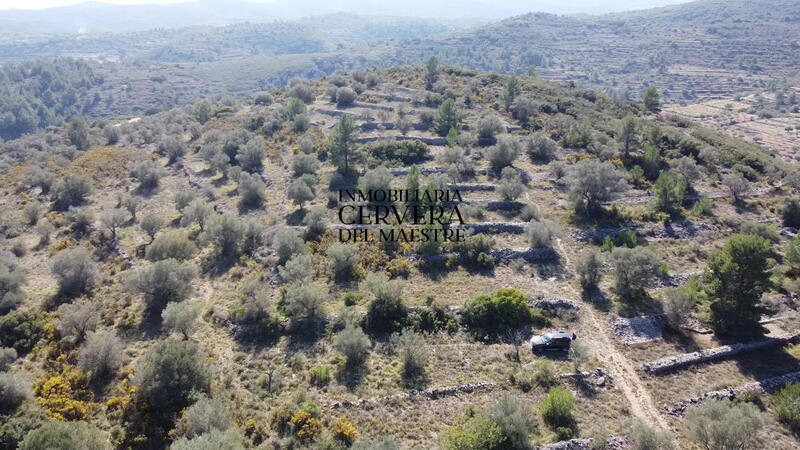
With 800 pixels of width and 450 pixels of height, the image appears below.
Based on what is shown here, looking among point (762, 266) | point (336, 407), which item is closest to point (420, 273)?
point (336, 407)

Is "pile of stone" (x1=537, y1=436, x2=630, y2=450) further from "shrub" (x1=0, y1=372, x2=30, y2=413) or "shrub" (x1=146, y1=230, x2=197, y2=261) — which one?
"shrub" (x1=146, y1=230, x2=197, y2=261)

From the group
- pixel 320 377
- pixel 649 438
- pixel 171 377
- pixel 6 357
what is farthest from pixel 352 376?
pixel 6 357

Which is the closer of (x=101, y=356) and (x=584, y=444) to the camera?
(x=584, y=444)

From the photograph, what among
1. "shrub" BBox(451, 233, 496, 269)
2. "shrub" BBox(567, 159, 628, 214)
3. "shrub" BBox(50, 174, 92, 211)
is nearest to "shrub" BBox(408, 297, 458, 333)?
"shrub" BBox(451, 233, 496, 269)

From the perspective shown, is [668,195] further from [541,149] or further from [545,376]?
[545,376]

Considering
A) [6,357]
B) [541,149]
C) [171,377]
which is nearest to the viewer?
[171,377]

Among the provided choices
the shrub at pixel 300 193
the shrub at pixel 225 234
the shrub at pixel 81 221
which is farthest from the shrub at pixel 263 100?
the shrub at pixel 225 234

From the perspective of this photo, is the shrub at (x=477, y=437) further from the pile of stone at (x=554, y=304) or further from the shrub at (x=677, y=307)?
the shrub at (x=677, y=307)
